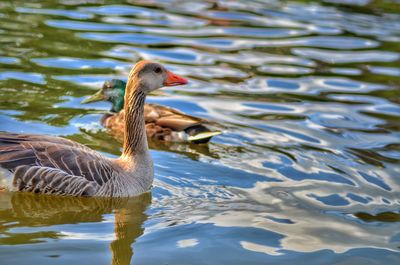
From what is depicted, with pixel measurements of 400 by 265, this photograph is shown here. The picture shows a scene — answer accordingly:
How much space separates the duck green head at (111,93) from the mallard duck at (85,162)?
3050 mm

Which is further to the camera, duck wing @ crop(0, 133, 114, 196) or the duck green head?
the duck green head

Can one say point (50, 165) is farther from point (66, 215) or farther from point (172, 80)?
point (172, 80)

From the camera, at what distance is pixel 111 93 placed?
1365 cm

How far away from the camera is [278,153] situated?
1206 centimetres

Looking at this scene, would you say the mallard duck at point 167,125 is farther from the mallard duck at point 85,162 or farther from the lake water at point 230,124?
the mallard duck at point 85,162

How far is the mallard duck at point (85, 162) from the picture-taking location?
9578mm

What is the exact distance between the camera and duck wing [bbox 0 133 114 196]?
9539 mm

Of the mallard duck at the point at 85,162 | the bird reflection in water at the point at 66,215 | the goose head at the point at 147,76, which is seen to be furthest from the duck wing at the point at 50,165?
the goose head at the point at 147,76

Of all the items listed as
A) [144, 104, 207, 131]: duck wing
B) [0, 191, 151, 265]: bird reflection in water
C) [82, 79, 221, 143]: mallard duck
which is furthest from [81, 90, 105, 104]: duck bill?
[0, 191, 151, 265]: bird reflection in water

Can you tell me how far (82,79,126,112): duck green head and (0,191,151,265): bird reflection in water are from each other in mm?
3602

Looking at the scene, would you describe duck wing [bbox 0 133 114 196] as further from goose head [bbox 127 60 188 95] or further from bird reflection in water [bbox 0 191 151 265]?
goose head [bbox 127 60 188 95]

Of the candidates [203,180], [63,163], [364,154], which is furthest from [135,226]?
[364,154]

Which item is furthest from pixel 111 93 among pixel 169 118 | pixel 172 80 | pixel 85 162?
pixel 85 162

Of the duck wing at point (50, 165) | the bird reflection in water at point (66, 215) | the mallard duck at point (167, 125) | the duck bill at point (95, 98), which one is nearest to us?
the bird reflection in water at point (66, 215)
